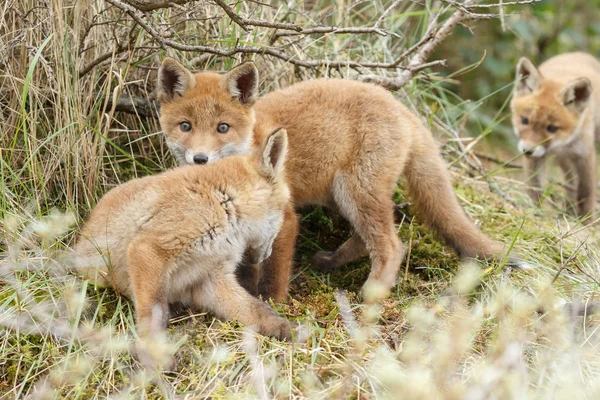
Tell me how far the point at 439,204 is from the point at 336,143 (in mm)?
732

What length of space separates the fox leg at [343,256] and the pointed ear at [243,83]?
3.58ft

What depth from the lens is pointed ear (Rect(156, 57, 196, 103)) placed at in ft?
12.3

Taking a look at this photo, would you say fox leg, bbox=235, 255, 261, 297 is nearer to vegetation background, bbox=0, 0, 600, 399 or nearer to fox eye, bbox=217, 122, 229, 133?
vegetation background, bbox=0, 0, 600, 399

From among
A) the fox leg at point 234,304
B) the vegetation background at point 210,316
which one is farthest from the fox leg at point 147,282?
the fox leg at point 234,304

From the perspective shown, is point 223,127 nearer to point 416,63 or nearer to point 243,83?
point 243,83

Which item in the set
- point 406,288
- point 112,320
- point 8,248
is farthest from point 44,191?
point 406,288

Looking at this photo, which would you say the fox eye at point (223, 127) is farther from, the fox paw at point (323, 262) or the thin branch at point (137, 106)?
the fox paw at point (323, 262)

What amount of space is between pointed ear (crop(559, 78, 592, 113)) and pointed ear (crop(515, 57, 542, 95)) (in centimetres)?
30

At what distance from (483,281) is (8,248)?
2532mm

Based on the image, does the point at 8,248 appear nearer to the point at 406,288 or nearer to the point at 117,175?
the point at 117,175

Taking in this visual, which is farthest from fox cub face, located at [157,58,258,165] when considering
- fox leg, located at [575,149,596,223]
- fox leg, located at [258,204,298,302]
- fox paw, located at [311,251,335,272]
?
fox leg, located at [575,149,596,223]

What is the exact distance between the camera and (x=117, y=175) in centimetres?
406

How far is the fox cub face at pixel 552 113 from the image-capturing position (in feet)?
20.3

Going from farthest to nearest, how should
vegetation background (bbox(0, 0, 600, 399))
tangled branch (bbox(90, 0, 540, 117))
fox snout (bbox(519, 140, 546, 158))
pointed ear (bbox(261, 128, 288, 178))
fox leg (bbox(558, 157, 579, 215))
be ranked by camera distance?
fox leg (bbox(558, 157, 579, 215)) → fox snout (bbox(519, 140, 546, 158)) → tangled branch (bbox(90, 0, 540, 117)) → pointed ear (bbox(261, 128, 288, 178)) → vegetation background (bbox(0, 0, 600, 399))
